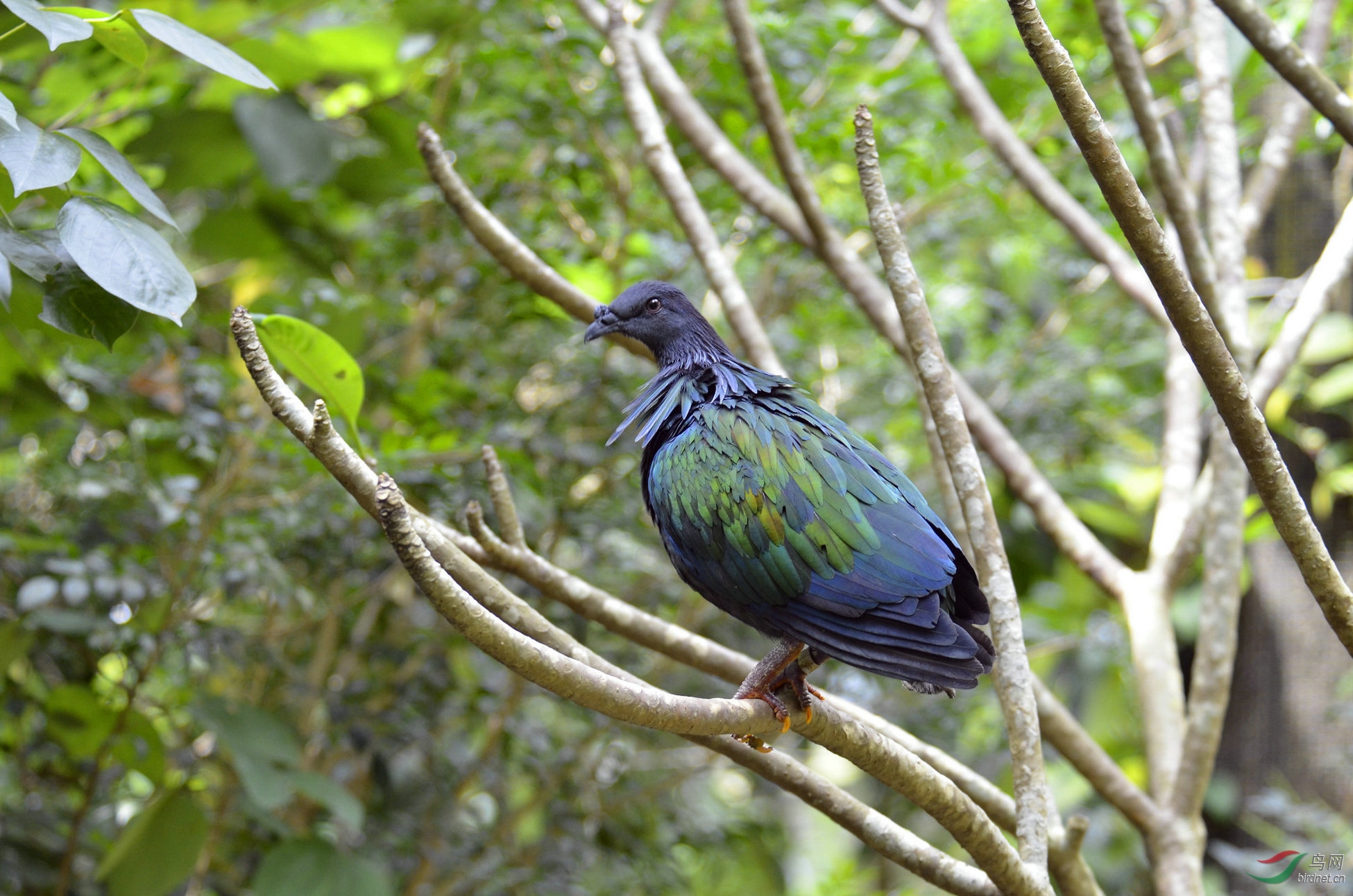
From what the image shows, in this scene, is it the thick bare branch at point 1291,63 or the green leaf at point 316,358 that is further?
the thick bare branch at point 1291,63

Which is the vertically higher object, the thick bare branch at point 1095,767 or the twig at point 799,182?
the twig at point 799,182

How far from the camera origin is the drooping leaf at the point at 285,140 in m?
3.01

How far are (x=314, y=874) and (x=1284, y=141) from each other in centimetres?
349

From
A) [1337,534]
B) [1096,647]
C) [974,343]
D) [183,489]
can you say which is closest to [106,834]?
[183,489]

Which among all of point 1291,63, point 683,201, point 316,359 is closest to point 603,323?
point 683,201

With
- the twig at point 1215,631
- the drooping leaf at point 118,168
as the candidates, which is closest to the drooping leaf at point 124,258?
the drooping leaf at point 118,168

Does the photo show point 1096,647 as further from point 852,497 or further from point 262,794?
point 262,794

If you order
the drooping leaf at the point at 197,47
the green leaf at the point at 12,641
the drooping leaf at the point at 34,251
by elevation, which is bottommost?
the green leaf at the point at 12,641

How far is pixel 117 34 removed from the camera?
1629mm

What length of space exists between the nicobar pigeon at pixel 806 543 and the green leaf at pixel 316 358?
495 millimetres

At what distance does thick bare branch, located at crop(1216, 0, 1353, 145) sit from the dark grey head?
1.24 m

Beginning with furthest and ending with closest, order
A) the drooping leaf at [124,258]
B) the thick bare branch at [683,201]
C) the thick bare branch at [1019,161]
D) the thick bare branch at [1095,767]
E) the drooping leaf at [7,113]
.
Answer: the thick bare branch at [1019,161]
the thick bare branch at [683,201]
the thick bare branch at [1095,767]
the drooping leaf at [124,258]
the drooping leaf at [7,113]

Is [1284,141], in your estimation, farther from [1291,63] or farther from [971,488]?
[971,488]

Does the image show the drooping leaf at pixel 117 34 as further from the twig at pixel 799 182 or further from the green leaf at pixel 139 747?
the green leaf at pixel 139 747
